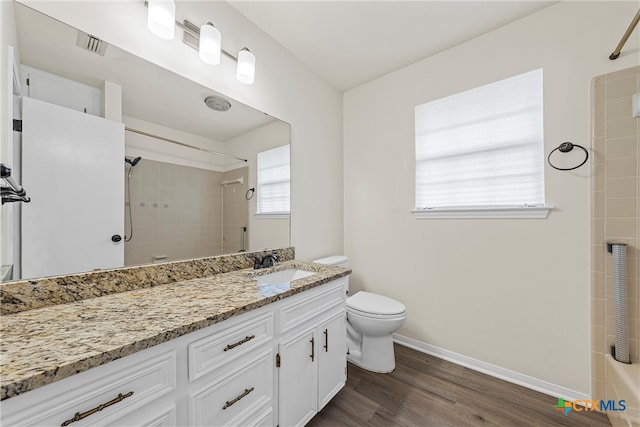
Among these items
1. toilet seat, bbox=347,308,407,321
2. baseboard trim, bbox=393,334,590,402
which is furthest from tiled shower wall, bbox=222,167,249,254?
baseboard trim, bbox=393,334,590,402

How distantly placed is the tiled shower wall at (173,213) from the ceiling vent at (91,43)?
499 mm

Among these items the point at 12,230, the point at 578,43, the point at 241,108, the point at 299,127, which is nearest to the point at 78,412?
the point at 12,230

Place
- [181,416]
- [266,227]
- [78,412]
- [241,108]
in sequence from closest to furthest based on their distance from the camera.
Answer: [78,412]
[181,416]
[241,108]
[266,227]

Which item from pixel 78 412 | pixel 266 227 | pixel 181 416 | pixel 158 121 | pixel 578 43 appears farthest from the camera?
pixel 266 227

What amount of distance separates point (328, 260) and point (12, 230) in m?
1.84

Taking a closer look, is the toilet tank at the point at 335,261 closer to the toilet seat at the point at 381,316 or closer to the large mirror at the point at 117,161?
the toilet seat at the point at 381,316

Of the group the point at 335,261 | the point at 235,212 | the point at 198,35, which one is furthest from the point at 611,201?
the point at 198,35

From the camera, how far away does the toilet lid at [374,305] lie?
176cm

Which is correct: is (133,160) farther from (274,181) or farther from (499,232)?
(499,232)

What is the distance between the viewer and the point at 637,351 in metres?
1.35

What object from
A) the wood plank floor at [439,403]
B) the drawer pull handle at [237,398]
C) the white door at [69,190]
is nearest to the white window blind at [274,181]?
the white door at [69,190]

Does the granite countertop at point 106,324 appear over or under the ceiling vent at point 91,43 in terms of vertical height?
under

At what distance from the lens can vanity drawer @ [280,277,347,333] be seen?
45.9 inches

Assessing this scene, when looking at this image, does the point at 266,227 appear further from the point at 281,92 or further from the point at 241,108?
the point at 281,92
